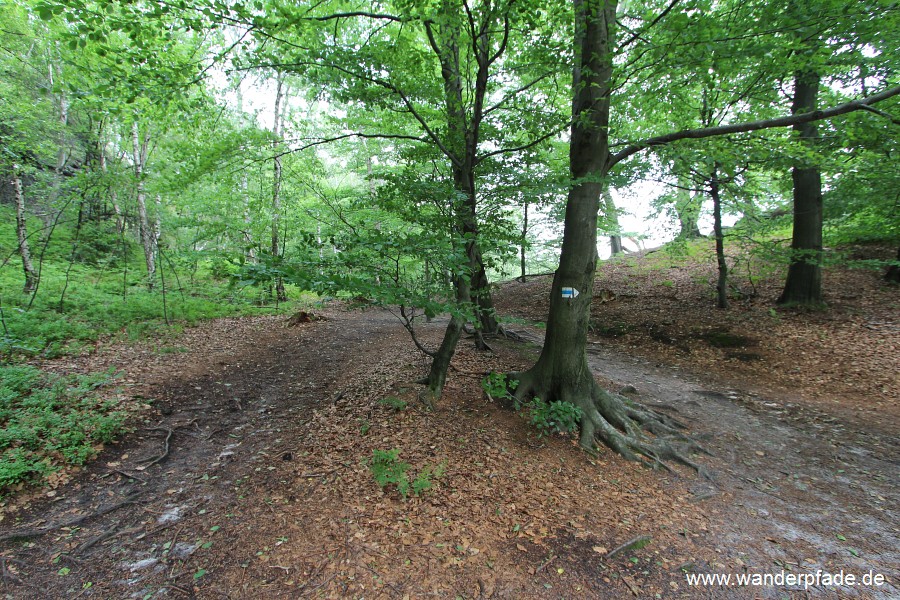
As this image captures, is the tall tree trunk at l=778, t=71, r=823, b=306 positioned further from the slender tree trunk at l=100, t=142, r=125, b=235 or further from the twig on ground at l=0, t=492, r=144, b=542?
the slender tree trunk at l=100, t=142, r=125, b=235

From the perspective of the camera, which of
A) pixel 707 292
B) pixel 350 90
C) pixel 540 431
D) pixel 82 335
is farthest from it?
pixel 707 292

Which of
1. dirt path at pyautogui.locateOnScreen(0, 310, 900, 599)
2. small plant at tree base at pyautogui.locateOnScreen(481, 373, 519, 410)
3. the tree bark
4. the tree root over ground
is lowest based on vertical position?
dirt path at pyautogui.locateOnScreen(0, 310, 900, 599)

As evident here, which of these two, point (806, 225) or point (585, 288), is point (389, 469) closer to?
point (585, 288)

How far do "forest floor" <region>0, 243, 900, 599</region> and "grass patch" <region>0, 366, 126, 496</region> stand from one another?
211 millimetres

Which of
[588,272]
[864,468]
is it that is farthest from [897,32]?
[864,468]

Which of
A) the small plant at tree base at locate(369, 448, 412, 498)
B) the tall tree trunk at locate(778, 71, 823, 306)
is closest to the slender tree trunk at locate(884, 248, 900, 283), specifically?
the tall tree trunk at locate(778, 71, 823, 306)

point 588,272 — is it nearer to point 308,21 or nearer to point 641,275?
point 308,21

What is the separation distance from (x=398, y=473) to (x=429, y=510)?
1.93 ft

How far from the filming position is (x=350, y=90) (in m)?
5.24

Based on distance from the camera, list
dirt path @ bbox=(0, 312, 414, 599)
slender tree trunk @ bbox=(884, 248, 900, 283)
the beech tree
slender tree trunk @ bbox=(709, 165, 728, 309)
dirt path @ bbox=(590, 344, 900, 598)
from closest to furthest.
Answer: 1. dirt path @ bbox=(0, 312, 414, 599)
2. dirt path @ bbox=(590, 344, 900, 598)
3. the beech tree
4. slender tree trunk @ bbox=(884, 248, 900, 283)
5. slender tree trunk @ bbox=(709, 165, 728, 309)

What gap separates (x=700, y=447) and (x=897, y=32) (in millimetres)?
5997

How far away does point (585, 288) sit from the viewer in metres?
5.03

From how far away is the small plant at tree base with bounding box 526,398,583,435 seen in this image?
4719mm

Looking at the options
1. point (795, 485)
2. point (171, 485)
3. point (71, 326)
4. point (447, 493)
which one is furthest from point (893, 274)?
point (71, 326)
